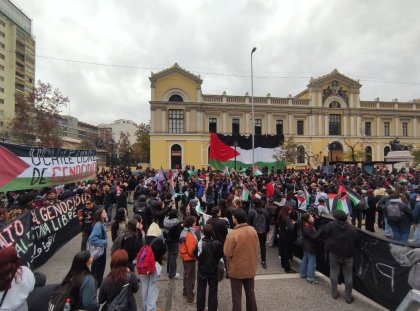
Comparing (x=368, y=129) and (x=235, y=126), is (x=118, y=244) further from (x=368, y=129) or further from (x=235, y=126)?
(x=368, y=129)

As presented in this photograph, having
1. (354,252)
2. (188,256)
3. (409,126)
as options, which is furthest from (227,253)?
(409,126)

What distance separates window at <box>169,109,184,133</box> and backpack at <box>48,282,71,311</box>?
3618 centimetres

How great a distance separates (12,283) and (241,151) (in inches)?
573

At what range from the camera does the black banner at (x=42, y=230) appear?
4.67m

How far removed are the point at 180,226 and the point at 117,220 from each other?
1417 millimetres

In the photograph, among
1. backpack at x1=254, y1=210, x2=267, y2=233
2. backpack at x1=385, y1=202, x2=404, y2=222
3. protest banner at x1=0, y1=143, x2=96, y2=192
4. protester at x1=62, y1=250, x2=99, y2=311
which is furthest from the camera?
backpack at x1=385, y1=202, x2=404, y2=222

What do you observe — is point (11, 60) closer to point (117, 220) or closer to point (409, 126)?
point (117, 220)

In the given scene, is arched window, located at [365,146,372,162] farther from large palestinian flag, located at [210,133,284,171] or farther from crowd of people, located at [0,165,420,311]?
crowd of people, located at [0,165,420,311]

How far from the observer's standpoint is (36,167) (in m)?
6.93

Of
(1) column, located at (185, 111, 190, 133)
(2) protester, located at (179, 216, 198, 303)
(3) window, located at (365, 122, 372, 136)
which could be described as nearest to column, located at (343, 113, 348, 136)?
(3) window, located at (365, 122, 372, 136)

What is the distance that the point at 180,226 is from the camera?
5.60 metres

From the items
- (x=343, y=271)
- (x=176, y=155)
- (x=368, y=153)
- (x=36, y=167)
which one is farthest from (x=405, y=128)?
(x=36, y=167)

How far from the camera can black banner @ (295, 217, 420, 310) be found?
13.3 feet

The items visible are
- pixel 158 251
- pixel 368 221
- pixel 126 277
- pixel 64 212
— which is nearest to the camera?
pixel 126 277
